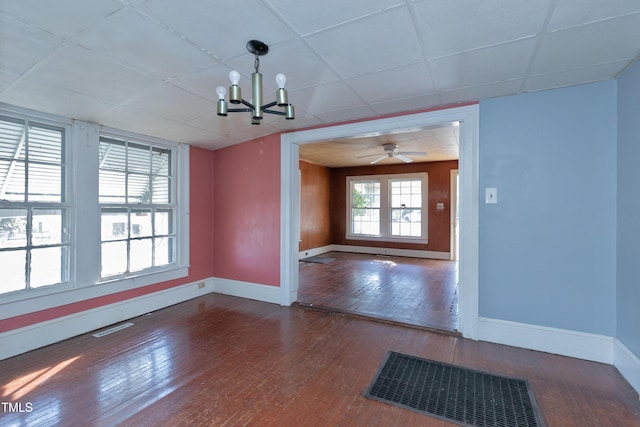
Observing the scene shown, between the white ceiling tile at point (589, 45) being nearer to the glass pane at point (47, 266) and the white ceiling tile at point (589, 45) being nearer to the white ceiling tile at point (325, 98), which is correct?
the white ceiling tile at point (325, 98)

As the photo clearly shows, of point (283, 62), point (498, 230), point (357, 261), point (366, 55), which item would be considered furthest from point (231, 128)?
point (357, 261)

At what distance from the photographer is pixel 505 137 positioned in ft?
9.08

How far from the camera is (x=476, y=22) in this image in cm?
172

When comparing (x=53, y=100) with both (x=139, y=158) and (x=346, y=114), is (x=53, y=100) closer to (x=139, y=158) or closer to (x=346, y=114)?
(x=139, y=158)

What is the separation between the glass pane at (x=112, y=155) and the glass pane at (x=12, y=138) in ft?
2.18

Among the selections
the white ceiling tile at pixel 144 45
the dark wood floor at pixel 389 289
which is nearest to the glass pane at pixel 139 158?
the white ceiling tile at pixel 144 45

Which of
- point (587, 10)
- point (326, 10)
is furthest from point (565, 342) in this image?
point (326, 10)

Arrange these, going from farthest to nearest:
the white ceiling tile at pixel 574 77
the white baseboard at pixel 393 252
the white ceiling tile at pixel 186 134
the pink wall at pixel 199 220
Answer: the white baseboard at pixel 393 252
the pink wall at pixel 199 220
the white ceiling tile at pixel 186 134
the white ceiling tile at pixel 574 77

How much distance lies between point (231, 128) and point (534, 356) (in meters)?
3.90

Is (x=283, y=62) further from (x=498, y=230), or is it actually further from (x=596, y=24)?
(x=498, y=230)

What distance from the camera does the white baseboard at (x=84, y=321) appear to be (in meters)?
2.59

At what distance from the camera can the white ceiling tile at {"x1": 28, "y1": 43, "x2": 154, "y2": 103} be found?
197 cm

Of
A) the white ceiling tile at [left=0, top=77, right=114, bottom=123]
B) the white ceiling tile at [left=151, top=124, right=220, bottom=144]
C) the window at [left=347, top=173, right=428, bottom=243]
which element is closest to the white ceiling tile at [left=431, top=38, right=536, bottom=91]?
the white ceiling tile at [left=151, top=124, right=220, bottom=144]

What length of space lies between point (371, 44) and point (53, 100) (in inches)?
108
